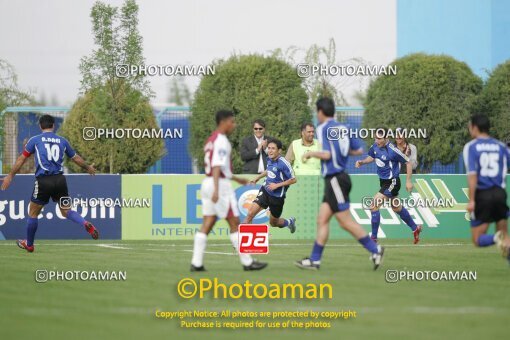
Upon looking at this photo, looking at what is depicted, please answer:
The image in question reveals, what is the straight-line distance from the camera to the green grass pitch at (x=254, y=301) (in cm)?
805

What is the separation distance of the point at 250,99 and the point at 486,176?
16677 millimetres

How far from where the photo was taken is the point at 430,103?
27.9 meters

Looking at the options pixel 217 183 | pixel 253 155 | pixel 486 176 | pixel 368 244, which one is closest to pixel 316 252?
pixel 368 244

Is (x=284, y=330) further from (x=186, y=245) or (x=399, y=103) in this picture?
(x=399, y=103)

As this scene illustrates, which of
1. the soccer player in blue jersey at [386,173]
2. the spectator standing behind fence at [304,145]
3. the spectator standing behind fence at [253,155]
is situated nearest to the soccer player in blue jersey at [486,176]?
the soccer player in blue jersey at [386,173]

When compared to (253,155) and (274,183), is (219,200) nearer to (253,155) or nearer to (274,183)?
(274,183)

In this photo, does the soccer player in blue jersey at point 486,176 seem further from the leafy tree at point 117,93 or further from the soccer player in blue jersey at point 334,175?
the leafy tree at point 117,93

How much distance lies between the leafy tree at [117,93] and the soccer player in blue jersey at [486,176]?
13476mm

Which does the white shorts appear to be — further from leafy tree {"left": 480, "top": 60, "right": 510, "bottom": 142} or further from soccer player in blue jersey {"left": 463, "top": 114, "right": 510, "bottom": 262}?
leafy tree {"left": 480, "top": 60, "right": 510, "bottom": 142}

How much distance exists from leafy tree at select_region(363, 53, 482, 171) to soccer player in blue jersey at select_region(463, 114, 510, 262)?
16.0 m

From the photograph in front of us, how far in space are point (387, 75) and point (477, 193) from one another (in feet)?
55.1

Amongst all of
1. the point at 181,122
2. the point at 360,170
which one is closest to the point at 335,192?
the point at 360,170

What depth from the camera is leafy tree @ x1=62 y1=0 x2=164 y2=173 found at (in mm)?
23562

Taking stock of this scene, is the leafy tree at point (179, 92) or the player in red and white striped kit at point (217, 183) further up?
the leafy tree at point (179, 92)
